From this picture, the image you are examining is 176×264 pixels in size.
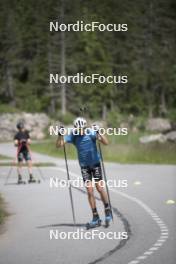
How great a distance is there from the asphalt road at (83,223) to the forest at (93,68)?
25.1 metres

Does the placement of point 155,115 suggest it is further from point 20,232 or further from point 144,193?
point 20,232

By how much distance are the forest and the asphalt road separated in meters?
25.1

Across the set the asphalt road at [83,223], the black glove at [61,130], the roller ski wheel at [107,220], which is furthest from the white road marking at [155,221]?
the black glove at [61,130]

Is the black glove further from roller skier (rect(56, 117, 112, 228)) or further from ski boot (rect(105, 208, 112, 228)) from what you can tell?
ski boot (rect(105, 208, 112, 228))

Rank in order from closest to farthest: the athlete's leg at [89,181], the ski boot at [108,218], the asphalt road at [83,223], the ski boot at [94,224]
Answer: the asphalt road at [83,223], the ski boot at [94,224], the ski boot at [108,218], the athlete's leg at [89,181]

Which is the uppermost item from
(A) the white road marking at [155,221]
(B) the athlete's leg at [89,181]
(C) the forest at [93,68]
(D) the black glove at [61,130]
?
(C) the forest at [93,68]

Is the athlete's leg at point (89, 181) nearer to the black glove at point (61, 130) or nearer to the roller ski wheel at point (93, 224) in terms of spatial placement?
the roller ski wheel at point (93, 224)

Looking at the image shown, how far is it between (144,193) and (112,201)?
1.60 m

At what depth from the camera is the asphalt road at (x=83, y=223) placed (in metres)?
9.58

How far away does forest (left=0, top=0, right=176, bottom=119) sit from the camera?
54625 millimetres

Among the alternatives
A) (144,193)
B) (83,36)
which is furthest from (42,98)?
(144,193)

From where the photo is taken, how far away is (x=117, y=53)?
240 feet

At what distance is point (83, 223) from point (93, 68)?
181 feet

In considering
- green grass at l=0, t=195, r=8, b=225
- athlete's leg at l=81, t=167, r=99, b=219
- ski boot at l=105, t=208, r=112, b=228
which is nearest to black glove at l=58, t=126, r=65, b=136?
athlete's leg at l=81, t=167, r=99, b=219
